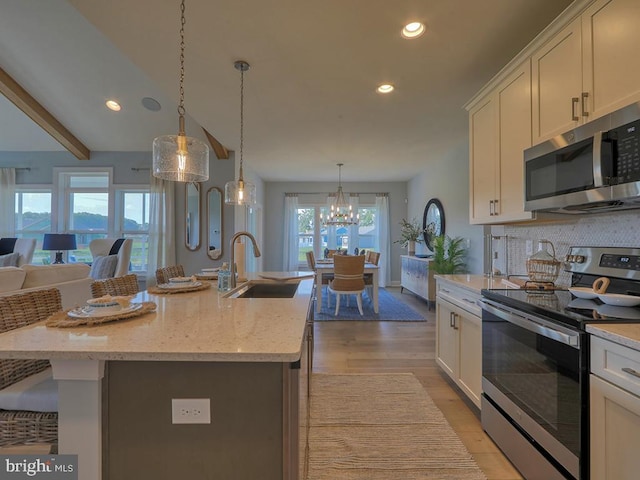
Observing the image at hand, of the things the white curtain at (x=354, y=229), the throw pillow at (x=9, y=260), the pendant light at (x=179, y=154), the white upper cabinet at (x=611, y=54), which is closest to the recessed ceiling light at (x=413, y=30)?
the white upper cabinet at (x=611, y=54)

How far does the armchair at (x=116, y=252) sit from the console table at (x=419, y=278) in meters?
4.62

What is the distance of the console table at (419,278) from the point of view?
498 centimetres

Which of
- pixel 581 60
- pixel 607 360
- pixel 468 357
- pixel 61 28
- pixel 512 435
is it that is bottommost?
pixel 512 435

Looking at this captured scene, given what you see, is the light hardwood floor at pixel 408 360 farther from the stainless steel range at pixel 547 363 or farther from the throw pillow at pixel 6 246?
the throw pillow at pixel 6 246

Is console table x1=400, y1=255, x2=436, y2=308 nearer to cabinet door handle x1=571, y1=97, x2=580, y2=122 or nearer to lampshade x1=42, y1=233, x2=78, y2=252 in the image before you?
cabinet door handle x1=571, y1=97, x2=580, y2=122

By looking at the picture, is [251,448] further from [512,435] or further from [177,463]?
[512,435]

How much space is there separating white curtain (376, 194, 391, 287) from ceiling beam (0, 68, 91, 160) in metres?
6.12

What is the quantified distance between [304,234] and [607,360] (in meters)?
7.05

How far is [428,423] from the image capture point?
1.98 meters

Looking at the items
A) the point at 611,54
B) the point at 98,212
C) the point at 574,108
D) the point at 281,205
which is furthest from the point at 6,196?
the point at 611,54

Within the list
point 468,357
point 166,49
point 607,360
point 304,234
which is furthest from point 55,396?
point 304,234

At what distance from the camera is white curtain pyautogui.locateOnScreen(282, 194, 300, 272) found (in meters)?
7.73

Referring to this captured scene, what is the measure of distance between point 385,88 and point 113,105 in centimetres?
402

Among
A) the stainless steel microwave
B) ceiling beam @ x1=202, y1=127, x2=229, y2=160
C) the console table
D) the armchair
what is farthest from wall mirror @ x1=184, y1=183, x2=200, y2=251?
the stainless steel microwave
